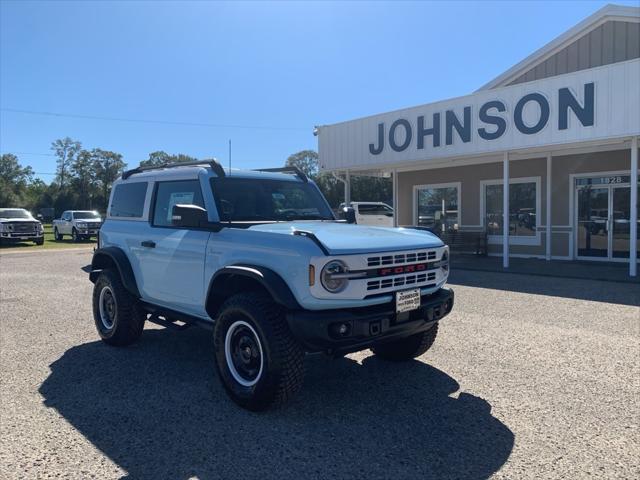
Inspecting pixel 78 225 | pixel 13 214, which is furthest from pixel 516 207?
pixel 13 214

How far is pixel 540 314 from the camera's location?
25.2 ft

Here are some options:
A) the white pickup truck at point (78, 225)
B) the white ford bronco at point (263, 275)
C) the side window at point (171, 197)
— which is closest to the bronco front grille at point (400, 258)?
the white ford bronco at point (263, 275)

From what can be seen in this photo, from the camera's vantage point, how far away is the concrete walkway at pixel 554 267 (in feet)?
37.6

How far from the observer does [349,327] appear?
144 inches

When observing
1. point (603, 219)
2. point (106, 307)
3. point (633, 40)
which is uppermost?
point (633, 40)

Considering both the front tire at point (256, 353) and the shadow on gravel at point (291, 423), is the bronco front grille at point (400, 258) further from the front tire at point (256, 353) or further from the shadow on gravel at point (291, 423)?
the shadow on gravel at point (291, 423)

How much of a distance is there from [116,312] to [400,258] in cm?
348

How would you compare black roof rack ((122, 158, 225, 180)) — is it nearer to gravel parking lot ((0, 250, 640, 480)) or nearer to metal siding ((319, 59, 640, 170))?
gravel parking lot ((0, 250, 640, 480))

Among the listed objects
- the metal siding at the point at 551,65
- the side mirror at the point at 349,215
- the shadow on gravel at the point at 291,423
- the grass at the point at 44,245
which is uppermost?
the metal siding at the point at 551,65

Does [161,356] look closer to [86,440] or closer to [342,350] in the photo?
[86,440]

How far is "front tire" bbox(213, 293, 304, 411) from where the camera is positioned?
12.4 ft

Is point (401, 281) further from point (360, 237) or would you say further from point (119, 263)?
point (119, 263)

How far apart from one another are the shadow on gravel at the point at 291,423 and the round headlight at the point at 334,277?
1041 mm

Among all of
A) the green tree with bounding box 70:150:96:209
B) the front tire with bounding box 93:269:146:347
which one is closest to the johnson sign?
the front tire with bounding box 93:269:146:347
